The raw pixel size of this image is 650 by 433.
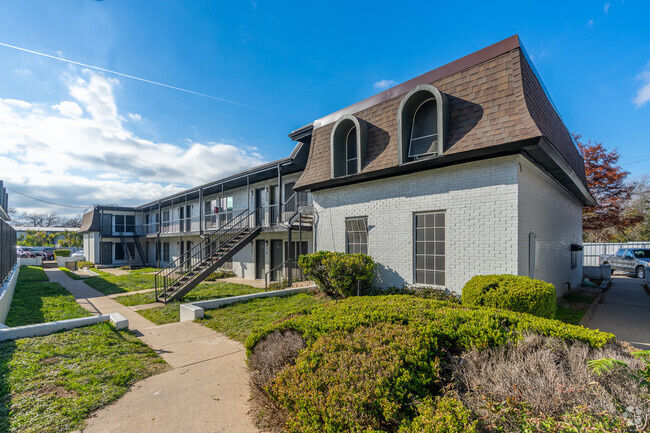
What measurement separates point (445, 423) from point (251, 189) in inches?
645

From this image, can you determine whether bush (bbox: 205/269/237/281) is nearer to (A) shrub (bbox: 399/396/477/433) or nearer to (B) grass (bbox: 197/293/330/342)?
(B) grass (bbox: 197/293/330/342)

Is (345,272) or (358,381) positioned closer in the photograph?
(358,381)

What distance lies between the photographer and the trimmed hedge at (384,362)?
268 centimetres

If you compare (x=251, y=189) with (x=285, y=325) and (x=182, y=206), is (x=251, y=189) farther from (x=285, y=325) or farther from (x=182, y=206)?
(x=285, y=325)

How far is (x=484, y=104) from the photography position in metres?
7.34

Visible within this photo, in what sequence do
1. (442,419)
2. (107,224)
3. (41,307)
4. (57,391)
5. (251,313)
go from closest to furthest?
(442,419)
(57,391)
(251,313)
(41,307)
(107,224)

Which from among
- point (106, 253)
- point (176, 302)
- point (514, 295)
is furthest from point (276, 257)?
point (106, 253)

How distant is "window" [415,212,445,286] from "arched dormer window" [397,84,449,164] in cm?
181

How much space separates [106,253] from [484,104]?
3447 cm

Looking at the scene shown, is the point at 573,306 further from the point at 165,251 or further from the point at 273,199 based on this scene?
the point at 165,251

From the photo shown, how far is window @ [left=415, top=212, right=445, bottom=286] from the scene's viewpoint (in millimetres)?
8258

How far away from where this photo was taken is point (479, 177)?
752 cm


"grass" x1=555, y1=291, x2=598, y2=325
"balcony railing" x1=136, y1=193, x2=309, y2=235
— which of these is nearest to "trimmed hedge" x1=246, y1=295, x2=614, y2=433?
"grass" x1=555, y1=291, x2=598, y2=325

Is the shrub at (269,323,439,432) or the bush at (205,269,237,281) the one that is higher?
the shrub at (269,323,439,432)
